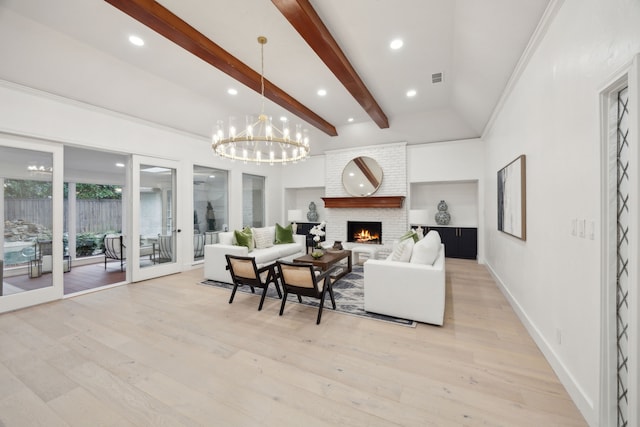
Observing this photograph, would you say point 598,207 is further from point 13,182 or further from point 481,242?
point 13,182

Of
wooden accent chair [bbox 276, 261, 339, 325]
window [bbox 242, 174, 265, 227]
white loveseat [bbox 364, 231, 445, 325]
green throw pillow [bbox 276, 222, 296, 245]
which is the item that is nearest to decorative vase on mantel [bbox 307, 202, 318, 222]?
window [bbox 242, 174, 265, 227]

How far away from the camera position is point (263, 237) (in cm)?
529

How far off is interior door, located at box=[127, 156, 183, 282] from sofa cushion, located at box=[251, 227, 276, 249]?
5.21ft

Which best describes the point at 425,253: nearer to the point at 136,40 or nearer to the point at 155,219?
the point at 136,40

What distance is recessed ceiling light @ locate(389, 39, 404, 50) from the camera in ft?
9.99

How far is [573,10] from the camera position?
67.7 inches

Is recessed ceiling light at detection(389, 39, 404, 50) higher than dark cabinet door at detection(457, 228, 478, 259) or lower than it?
higher

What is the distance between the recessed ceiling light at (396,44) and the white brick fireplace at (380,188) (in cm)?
342

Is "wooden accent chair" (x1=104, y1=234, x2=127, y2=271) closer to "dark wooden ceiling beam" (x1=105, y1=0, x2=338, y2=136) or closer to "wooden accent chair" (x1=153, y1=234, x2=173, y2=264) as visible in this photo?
"wooden accent chair" (x1=153, y1=234, x2=173, y2=264)

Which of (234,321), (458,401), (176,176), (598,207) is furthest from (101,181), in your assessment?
(598,207)

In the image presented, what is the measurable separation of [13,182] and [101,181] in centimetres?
407

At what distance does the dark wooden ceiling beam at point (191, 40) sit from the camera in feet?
7.63

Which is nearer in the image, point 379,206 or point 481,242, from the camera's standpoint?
point 481,242

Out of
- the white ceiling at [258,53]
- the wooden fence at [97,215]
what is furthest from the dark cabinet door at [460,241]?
the wooden fence at [97,215]
